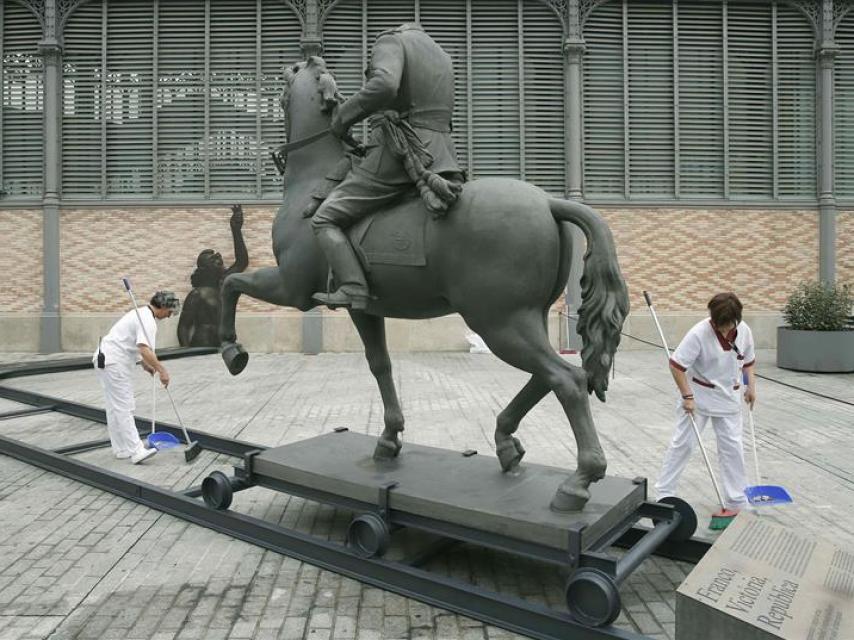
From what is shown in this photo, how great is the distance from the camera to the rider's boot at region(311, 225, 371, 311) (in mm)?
4070

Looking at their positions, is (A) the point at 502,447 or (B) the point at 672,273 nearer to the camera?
(A) the point at 502,447

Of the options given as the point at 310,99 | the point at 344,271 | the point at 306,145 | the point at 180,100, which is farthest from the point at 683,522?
the point at 180,100

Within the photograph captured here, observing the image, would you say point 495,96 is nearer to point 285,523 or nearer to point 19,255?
point 19,255

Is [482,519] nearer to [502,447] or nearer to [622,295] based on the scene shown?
[502,447]

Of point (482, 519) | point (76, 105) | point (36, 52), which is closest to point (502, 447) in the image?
point (482, 519)

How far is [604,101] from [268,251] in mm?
8729

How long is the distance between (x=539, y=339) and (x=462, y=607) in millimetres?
1448

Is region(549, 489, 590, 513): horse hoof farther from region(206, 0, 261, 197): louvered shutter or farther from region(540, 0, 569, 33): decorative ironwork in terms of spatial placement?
region(540, 0, 569, 33): decorative ironwork

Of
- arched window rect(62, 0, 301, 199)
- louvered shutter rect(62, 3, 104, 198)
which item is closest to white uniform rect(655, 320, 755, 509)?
arched window rect(62, 0, 301, 199)

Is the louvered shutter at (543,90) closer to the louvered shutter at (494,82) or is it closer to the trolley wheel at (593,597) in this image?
the louvered shutter at (494,82)

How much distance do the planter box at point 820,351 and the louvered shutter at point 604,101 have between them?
535cm

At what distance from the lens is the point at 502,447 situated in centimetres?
423

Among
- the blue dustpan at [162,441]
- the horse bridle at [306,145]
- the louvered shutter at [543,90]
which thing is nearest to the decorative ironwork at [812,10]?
the louvered shutter at [543,90]

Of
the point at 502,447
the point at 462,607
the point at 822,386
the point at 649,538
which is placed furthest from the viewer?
the point at 822,386
